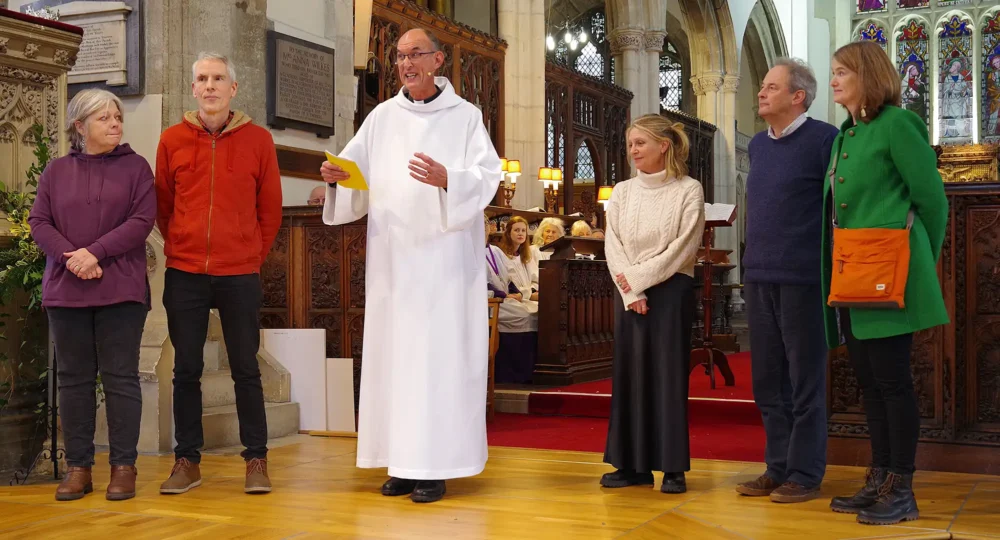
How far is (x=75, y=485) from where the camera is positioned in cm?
397

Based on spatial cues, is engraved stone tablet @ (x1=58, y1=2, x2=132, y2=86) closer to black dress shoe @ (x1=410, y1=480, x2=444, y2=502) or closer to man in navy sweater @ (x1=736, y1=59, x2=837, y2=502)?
black dress shoe @ (x1=410, y1=480, x2=444, y2=502)

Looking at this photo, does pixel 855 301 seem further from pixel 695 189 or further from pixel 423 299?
pixel 423 299

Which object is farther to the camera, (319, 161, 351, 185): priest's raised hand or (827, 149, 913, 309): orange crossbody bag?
(319, 161, 351, 185): priest's raised hand

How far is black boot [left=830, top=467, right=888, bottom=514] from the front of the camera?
3.56m

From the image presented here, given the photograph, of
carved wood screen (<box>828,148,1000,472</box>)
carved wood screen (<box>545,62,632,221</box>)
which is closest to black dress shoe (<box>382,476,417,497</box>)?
carved wood screen (<box>828,148,1000,472</box>)

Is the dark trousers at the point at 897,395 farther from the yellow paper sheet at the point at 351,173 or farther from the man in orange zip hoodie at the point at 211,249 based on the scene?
the man in orange zip hoodie at the point at 211,249

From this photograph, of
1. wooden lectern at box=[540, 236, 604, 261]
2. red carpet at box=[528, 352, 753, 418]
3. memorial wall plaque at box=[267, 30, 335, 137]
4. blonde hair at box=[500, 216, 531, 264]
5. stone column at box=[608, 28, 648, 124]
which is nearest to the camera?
red carpet at box=[528, 352, 753, 418]

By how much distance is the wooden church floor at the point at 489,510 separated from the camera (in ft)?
11.0

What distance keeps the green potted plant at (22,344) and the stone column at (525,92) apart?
9241 millimetres

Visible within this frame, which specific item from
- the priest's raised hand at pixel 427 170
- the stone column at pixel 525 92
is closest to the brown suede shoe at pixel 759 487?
the priest's raised hand at pixel 427 170

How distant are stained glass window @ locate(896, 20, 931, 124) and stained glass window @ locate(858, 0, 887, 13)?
0.73 meters

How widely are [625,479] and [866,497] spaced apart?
3.07 ft

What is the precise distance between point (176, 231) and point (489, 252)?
4.09 meters

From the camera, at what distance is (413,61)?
4.02m
